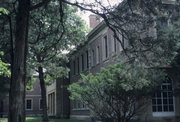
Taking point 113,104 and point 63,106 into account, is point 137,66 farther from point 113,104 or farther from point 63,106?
point 63,106

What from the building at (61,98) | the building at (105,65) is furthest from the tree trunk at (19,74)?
the building at (61,98)

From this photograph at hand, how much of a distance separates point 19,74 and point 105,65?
1850cm

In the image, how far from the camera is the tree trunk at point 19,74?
349 inches

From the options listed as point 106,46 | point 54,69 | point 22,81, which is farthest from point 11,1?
point 54,69

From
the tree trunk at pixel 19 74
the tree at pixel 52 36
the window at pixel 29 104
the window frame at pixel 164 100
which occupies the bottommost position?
the window at pixel 29 104

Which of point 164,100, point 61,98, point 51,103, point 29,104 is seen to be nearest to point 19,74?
point 164,100

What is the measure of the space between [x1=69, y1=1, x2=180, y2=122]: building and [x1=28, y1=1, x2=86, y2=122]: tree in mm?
2131

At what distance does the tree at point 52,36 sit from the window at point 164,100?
711 centimetres

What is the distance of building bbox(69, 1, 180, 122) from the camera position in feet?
64.3

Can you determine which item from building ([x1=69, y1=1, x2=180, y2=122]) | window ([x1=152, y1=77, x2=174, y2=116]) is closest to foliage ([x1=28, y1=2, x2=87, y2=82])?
building ([x1=69, y1=1, x2=180, y2=122])

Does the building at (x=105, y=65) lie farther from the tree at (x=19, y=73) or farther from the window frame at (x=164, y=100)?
the tree at (x=19, y=73)

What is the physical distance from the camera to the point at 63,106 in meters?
42.6

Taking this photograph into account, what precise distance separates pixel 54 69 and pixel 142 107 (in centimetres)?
1402

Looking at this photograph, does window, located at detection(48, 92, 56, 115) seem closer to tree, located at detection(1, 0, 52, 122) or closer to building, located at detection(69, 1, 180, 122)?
building, located at detection(69, 1, 180, 122)
